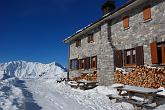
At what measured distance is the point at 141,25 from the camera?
14227mm

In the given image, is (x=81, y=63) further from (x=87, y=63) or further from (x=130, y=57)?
(x=130, y=57)

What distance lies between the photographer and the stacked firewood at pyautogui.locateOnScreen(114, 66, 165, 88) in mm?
11797

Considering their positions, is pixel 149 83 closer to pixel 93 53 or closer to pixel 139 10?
pixel 139 10

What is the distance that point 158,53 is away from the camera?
41.6 ft

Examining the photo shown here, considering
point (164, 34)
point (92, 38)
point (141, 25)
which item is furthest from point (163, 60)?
point (92, 38)

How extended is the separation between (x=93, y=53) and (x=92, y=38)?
1658 mm

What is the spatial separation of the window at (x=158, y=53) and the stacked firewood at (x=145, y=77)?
29.7 inches

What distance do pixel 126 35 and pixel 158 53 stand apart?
3.52 metres

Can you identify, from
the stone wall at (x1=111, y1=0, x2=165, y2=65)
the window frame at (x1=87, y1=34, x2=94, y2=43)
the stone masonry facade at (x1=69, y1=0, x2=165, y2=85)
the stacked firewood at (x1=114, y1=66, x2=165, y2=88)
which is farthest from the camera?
the window frame at (x1=87, y1=34, x2=94, y2=43)

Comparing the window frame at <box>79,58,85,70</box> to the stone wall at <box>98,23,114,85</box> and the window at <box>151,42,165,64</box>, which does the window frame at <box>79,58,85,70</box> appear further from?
the window at <box>151,42,165,64</box>

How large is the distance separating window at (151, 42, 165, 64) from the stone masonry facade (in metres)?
0.36

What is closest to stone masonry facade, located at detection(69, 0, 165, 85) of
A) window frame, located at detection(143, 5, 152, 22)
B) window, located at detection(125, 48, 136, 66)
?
window frame, located at detection(143, 5, 152, 22)

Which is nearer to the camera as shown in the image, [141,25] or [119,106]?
[119,106]

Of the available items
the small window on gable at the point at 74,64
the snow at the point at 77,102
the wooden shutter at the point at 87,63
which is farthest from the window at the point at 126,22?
the small window on gable at the point at 74,64
